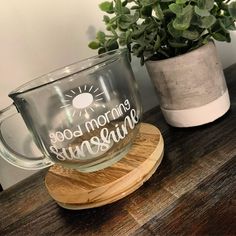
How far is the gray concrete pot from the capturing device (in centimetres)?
43

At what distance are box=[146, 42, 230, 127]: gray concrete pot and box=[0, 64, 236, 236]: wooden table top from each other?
0.08 ft

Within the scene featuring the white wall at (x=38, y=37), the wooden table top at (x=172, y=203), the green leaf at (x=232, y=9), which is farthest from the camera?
the white wall at (x=38, y=37)

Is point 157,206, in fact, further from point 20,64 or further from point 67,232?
point 20,64

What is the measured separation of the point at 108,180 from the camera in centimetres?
37

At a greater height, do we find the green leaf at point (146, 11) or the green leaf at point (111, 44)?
the green leaf at point (146, 11)

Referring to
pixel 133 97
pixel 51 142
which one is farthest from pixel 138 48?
pixel 51 142

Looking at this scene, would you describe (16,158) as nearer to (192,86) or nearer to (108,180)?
(108,180)

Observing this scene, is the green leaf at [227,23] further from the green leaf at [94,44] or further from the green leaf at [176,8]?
the green leaf at [94,44]

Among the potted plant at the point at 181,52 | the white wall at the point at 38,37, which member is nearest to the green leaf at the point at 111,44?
the potted plant at the point at 181,52

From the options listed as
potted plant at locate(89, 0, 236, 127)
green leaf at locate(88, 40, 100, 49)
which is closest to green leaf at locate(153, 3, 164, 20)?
potted plant at locate(89, 0, 236, 127)

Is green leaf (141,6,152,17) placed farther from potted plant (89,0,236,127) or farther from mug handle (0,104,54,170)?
mug handle (0,104,54,170)

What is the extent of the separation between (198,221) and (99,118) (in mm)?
159

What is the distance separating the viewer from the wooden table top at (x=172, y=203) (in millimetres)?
299

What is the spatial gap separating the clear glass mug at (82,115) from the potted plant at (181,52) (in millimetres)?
57
